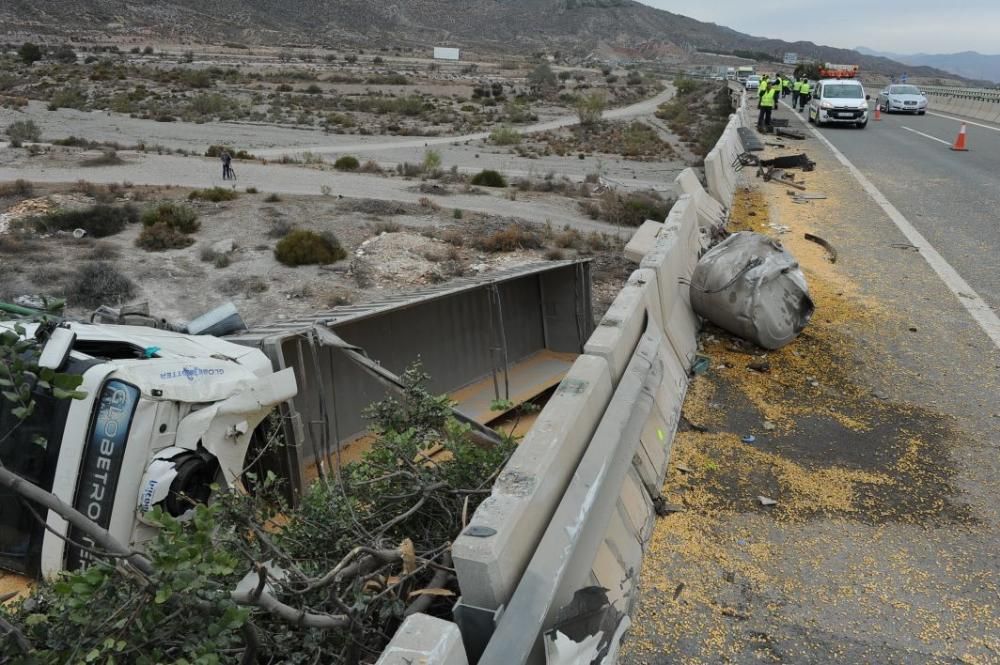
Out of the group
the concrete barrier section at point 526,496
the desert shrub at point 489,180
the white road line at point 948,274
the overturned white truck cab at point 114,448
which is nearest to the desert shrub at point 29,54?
the desert shrub at point 489,180

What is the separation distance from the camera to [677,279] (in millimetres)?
7785

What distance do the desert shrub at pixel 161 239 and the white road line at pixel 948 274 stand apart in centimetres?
1403

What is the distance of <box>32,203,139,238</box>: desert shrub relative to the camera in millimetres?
17344

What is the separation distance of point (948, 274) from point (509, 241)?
901cm

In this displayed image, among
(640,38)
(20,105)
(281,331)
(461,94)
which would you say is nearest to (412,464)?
(281,331)

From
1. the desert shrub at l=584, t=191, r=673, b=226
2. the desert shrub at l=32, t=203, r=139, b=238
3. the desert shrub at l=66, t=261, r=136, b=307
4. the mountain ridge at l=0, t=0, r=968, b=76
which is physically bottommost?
the desert shrub at l=584, t=191, r=673, b=226

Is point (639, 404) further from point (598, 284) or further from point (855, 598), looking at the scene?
point (598, 284)

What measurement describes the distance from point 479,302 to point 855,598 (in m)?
6.12

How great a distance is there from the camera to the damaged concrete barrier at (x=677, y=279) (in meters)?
7.07

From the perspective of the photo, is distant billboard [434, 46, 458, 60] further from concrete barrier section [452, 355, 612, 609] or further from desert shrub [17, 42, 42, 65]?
concrete barrier section [452, 355, 612, 609]

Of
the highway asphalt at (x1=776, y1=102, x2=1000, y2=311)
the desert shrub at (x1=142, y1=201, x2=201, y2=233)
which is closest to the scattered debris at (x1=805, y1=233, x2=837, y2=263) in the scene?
the highway asphalt at (x1=776, y1=102, x2=1000, y2=311)

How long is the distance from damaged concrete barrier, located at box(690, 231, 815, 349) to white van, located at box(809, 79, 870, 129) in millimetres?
23854

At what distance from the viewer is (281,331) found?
6246 mm

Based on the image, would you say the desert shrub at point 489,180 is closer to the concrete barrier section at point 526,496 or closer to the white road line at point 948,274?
the white road line at point 948,274
